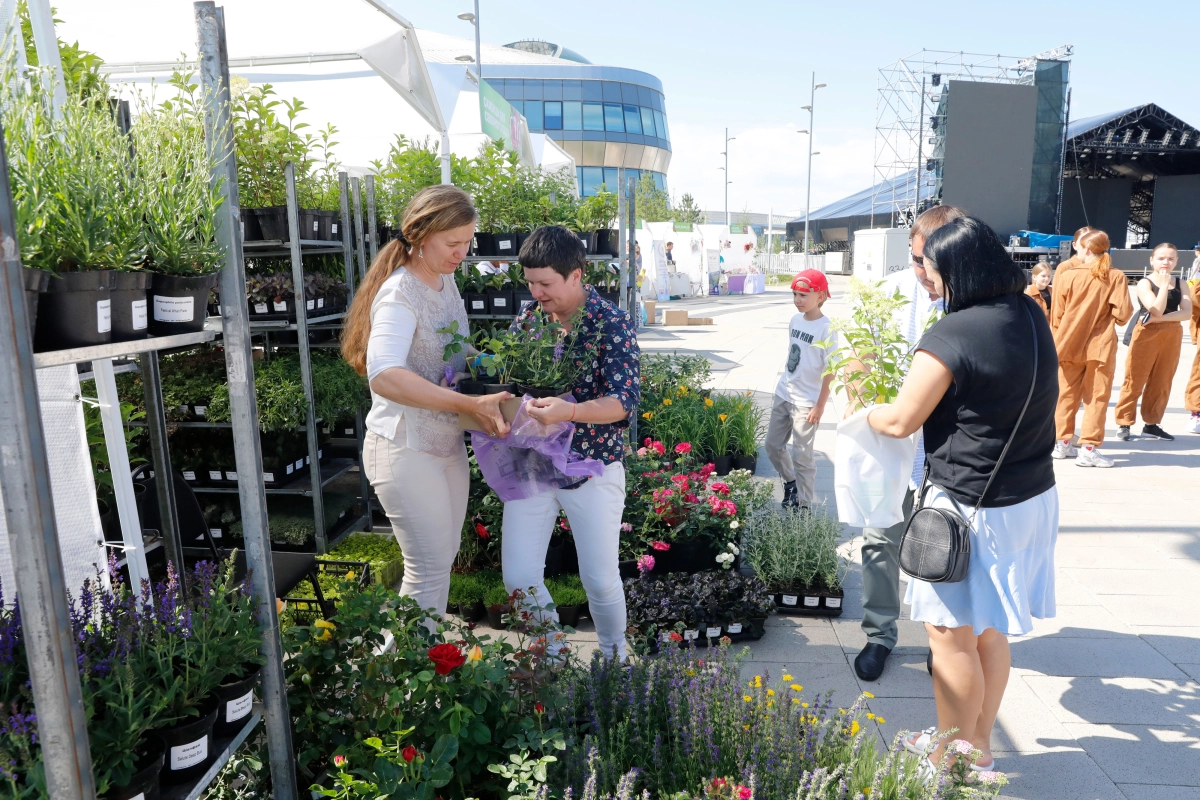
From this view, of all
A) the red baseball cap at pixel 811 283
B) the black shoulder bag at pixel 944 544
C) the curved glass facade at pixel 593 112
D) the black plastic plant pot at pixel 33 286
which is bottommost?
the black shoulder bag at pixel 944 544

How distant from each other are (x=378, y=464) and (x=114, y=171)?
127cm

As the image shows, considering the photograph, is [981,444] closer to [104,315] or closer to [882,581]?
[882,581]

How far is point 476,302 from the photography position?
5039 mm

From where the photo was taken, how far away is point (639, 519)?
3.82 metres

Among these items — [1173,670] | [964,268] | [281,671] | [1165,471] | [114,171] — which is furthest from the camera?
[1165,471]

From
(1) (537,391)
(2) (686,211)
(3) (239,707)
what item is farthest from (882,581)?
(2) (686,211)

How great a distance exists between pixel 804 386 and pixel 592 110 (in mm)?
40789

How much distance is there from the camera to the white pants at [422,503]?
95.0 inches

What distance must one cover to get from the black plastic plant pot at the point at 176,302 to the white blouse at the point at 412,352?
0.83m

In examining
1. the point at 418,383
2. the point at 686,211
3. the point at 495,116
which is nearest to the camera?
the point at 418,383

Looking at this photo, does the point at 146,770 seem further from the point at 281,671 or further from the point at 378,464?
the point at 378,464

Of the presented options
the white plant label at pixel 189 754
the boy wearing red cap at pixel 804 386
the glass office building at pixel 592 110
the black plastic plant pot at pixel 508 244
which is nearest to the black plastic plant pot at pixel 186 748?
the white plant label at pixel 189 754

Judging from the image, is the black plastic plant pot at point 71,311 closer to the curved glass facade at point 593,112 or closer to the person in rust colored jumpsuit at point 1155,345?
the person in rust colored jumpsuit at point 1155,345

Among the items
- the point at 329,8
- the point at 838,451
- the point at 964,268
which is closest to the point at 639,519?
the point at 838,451
